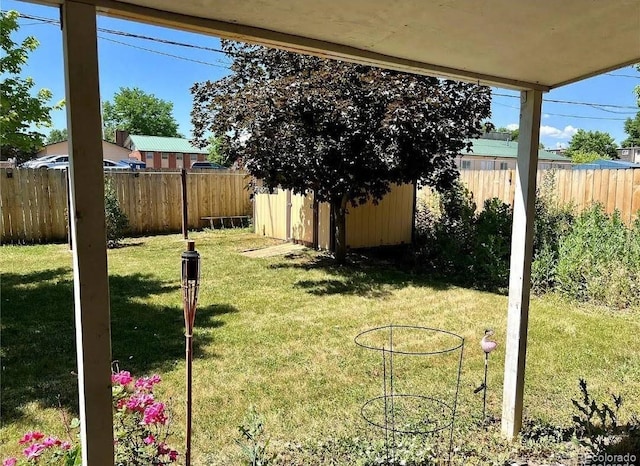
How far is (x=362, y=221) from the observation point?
804cm

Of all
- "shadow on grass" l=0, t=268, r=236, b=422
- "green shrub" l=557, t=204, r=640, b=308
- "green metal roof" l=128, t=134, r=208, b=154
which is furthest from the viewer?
"green metal roof" l=128, t=134, r=208, b=154

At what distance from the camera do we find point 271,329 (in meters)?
4.22

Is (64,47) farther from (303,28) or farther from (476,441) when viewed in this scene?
(476,441)

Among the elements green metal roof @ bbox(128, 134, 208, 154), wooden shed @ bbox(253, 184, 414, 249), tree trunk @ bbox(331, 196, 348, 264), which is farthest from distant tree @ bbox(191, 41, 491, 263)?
green metal roof @ bbox(128, 134, 208, 154)

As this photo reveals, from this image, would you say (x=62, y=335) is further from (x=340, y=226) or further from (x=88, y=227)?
(x=340, y=226)

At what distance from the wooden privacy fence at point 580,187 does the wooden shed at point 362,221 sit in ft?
4.48

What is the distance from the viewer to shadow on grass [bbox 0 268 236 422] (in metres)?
2.93

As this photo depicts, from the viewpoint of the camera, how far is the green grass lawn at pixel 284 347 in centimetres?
268

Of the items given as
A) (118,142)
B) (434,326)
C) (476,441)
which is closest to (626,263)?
(434,326)

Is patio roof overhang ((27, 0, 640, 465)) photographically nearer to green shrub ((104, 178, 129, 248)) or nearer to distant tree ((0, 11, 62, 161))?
distant tree ((0, 11, 62, 161))

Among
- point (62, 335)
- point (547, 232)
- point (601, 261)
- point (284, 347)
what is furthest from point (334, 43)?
point (547, 232)

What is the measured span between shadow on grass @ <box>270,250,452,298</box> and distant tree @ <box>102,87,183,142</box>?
3748cm

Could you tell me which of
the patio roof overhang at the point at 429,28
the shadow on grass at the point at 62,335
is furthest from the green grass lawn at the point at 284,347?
the patio roof overhang at the point at 429,28

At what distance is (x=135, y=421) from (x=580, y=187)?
6301 mm
